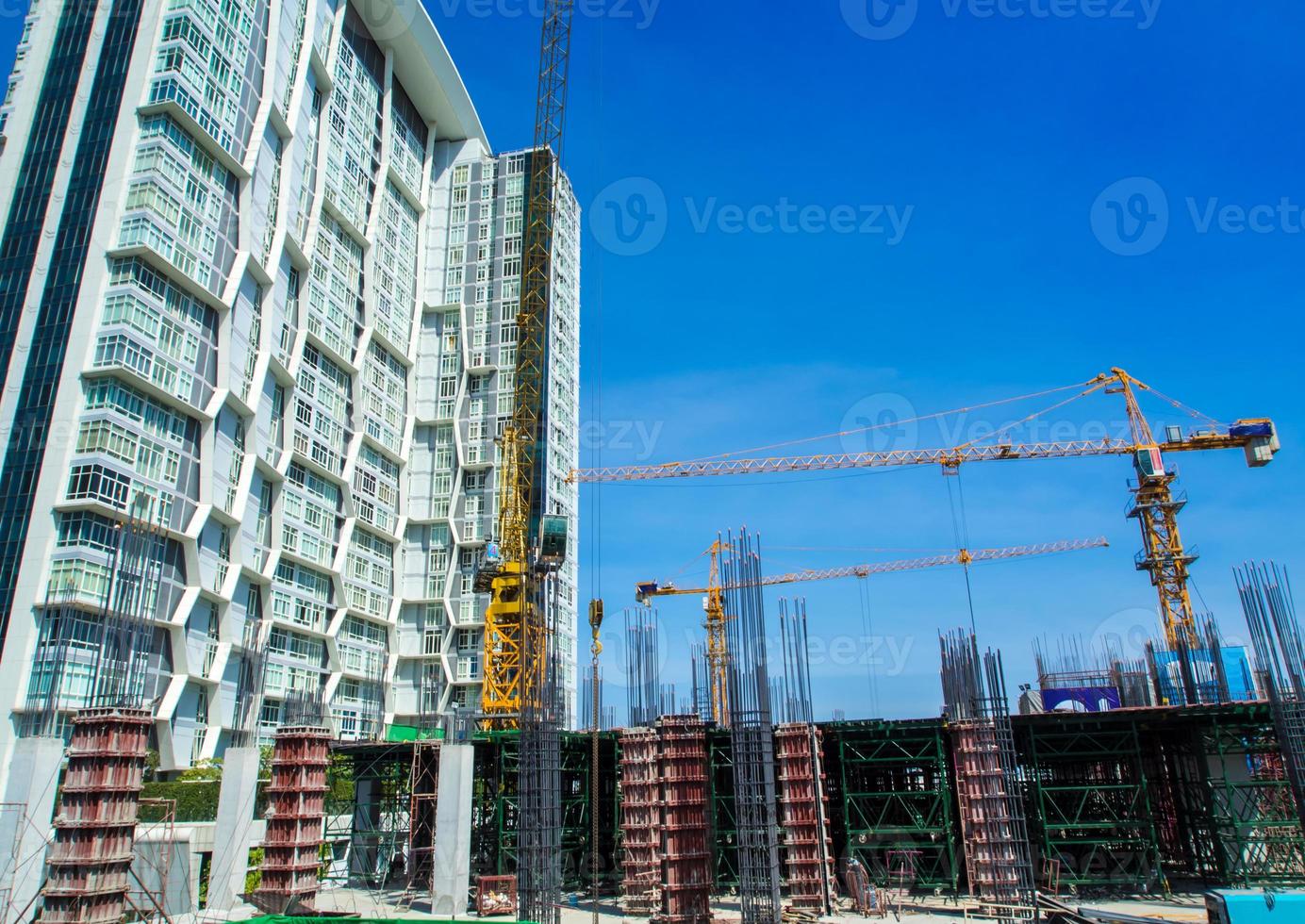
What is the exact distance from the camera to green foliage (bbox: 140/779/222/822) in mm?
37781

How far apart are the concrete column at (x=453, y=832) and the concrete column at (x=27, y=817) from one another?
11.1 meters

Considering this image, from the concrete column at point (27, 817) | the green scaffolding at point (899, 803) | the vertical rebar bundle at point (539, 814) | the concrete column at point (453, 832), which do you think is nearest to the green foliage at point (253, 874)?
the concrete column at point (453, 832)

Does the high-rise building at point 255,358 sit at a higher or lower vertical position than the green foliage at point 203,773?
higher

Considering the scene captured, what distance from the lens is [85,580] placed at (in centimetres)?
4012

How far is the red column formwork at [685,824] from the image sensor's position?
87.2ft

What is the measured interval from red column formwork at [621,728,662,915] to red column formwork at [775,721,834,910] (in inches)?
166

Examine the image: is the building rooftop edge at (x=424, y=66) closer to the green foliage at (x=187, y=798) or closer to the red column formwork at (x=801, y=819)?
the green foliage at (x=187, y=798)

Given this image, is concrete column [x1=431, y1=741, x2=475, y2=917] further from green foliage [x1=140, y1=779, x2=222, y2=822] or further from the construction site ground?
green foliage [x1=140, y1=779, x2=222, y2=822]

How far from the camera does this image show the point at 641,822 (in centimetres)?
3169

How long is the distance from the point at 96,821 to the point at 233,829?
8.83 metres

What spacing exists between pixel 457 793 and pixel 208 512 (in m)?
24.2

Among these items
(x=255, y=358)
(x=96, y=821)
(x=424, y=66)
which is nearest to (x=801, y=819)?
(x=96, y=821)

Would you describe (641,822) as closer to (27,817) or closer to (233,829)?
(233,829)

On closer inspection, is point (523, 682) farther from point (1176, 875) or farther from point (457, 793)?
point (1176, 875)
